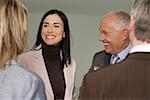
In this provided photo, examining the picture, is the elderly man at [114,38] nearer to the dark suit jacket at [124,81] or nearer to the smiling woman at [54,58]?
the smiling woman at [54,58]

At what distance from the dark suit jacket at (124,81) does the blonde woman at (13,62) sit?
0.26 metres

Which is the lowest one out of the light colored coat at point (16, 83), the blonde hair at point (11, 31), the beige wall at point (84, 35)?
the beige wall at point (84, 35)

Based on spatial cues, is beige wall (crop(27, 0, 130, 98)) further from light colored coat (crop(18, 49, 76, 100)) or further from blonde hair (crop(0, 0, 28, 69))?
blonde hair (crop(0, 0, 28, 69))

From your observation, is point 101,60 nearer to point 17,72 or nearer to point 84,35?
point 17,72

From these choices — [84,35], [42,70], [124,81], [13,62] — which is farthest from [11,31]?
[84,35]

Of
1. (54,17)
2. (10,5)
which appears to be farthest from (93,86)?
(54,17)

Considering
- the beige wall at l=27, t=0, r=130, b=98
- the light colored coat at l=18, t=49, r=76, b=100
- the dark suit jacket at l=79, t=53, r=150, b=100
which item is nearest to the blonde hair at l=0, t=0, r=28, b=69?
the dark suit jacket at l=79, t=53, r=150, b=100

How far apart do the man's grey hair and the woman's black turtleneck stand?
134cm

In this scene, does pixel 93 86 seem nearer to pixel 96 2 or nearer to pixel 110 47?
pixel 110 47

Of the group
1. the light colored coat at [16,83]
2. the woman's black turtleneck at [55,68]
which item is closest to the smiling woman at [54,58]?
the woman's black turtleneck at [55,68]

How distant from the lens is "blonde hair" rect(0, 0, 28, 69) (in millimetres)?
1397

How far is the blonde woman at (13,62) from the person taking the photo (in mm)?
1387

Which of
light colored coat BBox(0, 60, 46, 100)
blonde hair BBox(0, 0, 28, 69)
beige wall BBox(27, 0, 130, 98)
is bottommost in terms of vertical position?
beige wall BBox(27, 0, 130, 98)

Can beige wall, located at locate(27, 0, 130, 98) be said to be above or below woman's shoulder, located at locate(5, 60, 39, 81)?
below
